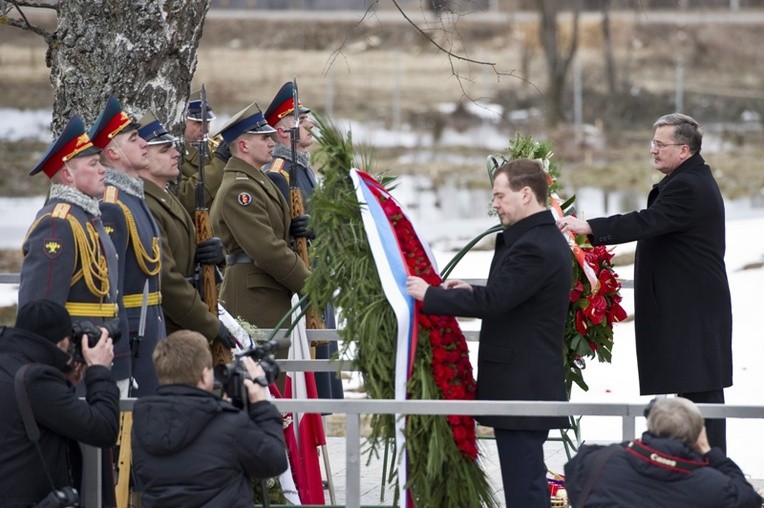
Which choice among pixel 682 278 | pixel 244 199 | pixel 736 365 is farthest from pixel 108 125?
pixel 736 365

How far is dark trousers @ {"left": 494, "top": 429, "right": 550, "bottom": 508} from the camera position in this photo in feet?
16.6

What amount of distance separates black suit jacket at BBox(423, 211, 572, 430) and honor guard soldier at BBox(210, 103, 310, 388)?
2101 mm

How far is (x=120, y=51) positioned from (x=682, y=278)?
313 centimetres

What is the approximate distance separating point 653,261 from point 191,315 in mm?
2148

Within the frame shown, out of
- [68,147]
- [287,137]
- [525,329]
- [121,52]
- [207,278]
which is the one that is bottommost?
[525,329]

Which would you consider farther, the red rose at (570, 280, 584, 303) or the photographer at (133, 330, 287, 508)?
the red rose at (570, 280, 584, 303)

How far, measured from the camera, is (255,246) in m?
6.98

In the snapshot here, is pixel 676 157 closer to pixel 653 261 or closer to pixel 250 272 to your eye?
pixel 653 261

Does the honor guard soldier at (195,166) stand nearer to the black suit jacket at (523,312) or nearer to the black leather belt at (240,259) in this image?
the black leather belt at (240,259)

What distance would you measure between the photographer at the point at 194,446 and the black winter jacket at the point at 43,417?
8.4 inches

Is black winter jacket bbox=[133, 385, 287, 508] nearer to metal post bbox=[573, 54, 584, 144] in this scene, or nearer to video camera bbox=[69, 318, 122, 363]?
video camera bbox=[69, 318, 122, 363]

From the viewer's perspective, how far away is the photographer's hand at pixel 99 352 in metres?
4.77

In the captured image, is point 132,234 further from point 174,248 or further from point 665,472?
point 665,472

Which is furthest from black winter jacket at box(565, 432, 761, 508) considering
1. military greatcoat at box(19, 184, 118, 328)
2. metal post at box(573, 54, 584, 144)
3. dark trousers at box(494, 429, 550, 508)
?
metal post at box(573, 54, 584, 144)
